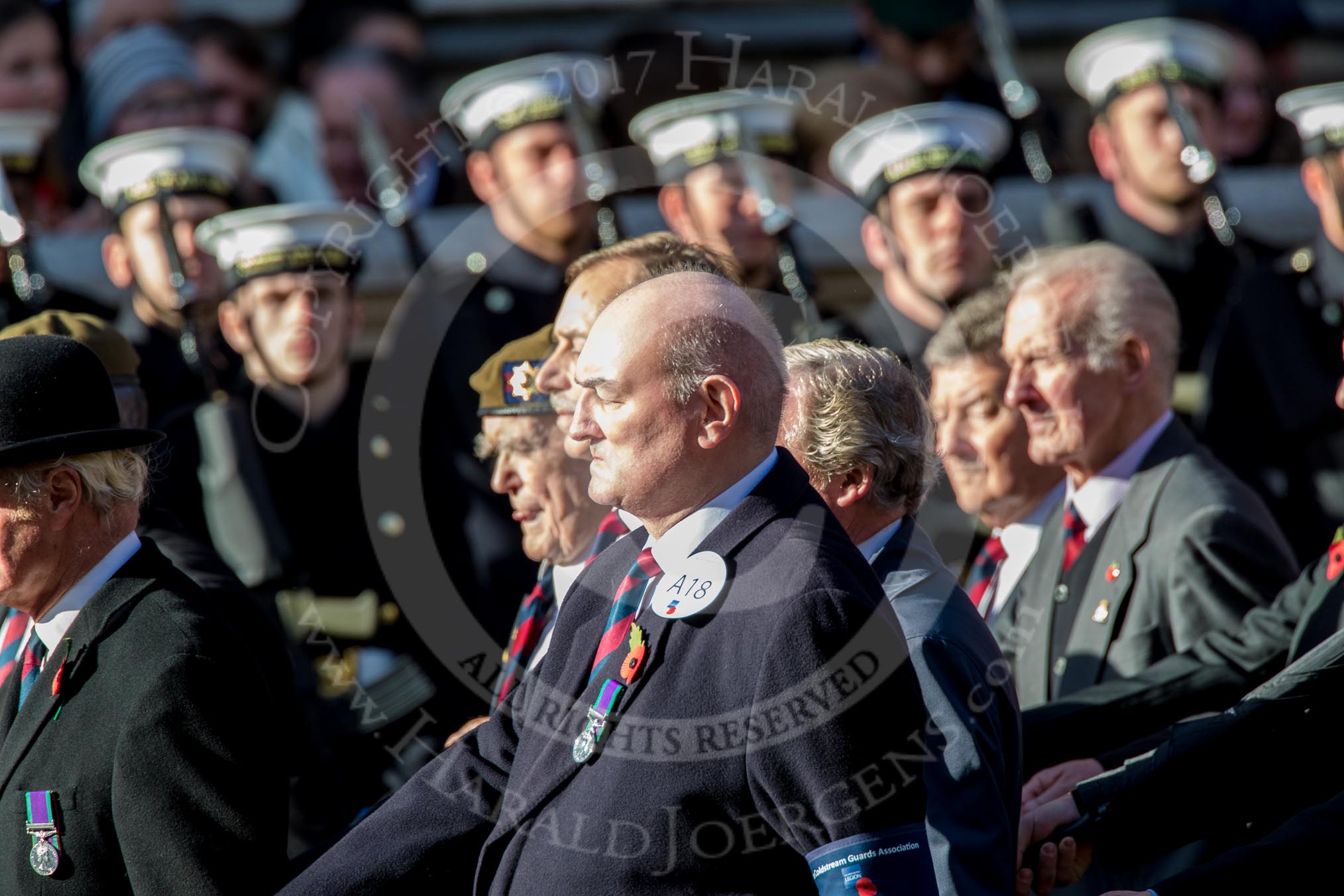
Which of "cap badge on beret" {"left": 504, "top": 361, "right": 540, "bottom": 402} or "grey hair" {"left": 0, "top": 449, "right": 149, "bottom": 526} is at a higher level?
"grey hair" {"left": 0, "top": 449, "right": 149, "bottom": 526}

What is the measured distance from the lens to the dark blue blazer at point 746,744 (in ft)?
7.43

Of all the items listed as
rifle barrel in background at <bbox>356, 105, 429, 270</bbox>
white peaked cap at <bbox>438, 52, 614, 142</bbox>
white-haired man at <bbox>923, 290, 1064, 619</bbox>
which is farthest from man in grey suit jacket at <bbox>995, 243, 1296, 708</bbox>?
rifle barrel in background at <bbox>356, 105, 429, 270</bbox>

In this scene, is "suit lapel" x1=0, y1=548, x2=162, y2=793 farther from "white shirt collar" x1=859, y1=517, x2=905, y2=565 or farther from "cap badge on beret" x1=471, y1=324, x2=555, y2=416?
"white shirt collar" x1=859, y1=517, x2=905, y2=565

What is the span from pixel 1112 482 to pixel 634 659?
2.00 meters

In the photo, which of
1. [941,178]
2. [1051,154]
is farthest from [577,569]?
[1051,154]

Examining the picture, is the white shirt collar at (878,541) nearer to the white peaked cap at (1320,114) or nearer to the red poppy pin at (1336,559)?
the red poppy pin at (1336,559)

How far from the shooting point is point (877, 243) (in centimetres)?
571

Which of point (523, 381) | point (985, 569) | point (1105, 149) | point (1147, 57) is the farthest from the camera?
point (1105, 149)

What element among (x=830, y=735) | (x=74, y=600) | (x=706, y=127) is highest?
(x=706, y=127)

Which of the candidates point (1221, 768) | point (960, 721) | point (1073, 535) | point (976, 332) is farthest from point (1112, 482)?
point (960, 721)

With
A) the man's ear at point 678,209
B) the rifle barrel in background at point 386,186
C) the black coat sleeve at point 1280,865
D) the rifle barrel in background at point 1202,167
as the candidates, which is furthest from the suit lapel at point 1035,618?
the rifle barrel in background at point 386,186

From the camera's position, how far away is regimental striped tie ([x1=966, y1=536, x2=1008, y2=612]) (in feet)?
14.4

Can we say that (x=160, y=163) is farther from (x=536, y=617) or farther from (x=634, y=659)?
(x=634, y=659)

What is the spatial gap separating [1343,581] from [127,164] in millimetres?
4086
